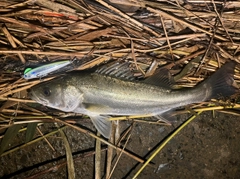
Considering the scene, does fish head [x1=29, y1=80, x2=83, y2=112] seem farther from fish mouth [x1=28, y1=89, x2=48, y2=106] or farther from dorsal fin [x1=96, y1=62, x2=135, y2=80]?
dorsal fin [x1=96, y1=62, x2=135, y2=80]

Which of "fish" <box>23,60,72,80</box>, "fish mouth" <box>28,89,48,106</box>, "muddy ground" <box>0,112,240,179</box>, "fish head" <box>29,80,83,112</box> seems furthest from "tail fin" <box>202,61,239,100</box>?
"fish mouth" <box>28,89,48,106</box>

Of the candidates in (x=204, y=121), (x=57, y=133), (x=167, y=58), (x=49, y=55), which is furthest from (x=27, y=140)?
(x=204, y=121)

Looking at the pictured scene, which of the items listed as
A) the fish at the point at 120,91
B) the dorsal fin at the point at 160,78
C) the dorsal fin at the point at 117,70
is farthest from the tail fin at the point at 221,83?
the dorsal fin at the point at 117,70

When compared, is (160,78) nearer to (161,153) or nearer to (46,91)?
(161,153)

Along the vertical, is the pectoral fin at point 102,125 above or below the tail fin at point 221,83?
below

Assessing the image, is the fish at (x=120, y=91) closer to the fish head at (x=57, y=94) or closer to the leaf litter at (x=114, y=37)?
the fish head at (x=57, y=94)

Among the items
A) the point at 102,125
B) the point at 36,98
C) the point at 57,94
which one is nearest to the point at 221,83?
the point at 102,125
